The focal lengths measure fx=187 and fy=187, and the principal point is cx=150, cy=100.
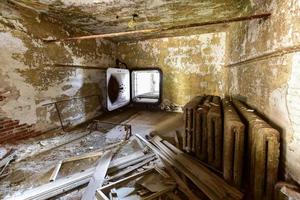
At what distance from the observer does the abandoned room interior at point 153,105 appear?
1929 millimetres

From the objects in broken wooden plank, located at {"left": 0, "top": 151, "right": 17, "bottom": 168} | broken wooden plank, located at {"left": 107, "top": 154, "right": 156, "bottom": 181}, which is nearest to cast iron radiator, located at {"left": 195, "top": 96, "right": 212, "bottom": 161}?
broken wooden plank, located at {"left": 107, "top": 154, "right": 156, "bottom": 181}

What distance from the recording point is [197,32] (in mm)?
5477

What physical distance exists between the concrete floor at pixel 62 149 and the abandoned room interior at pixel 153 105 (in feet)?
0.08

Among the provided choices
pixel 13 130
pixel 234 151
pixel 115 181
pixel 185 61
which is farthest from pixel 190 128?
pixel 185 61

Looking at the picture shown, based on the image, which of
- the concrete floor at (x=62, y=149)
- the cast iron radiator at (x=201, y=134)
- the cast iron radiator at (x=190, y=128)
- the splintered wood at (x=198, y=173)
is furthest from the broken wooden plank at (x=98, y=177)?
the cast iron radiator at (x=201, y=134)

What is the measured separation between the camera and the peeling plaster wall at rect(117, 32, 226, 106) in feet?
18.3

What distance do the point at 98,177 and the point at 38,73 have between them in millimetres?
2735

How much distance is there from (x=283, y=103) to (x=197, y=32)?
414cm

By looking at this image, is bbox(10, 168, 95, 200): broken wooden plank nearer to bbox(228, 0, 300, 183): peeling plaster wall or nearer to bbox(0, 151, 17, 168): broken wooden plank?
bbox(0, 151, 17, 168): broken wooden plank

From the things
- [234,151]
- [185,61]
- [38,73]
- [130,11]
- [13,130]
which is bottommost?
[13,130]

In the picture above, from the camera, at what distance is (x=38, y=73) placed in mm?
3918

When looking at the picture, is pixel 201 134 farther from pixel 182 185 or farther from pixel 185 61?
pixel 185 61

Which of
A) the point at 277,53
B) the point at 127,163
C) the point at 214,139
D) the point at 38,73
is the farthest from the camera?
the point at 38,73

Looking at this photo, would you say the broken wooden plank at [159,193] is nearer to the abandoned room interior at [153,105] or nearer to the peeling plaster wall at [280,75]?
the abandoned room interior at [153,105]
